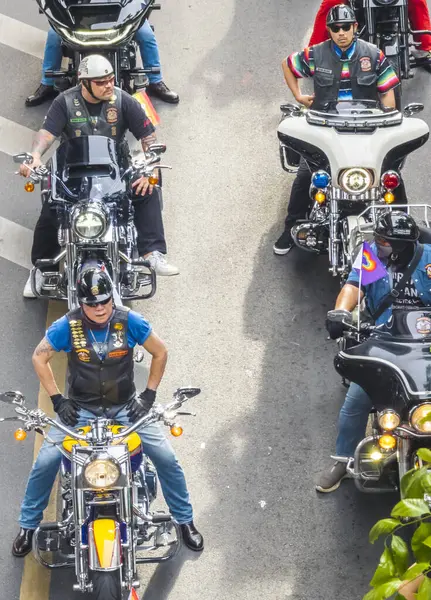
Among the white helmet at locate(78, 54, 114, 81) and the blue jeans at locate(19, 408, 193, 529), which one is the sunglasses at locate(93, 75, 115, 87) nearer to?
the white helmet at locate(78, 54, 114, 81)

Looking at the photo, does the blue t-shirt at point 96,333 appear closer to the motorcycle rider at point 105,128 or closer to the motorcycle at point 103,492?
the motorcycle at point 103,492

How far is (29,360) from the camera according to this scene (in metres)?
12.2

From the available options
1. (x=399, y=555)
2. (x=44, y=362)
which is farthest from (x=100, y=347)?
(x=399, y=555)

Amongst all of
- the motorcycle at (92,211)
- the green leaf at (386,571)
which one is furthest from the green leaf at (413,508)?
the motorcycle at (92,211)

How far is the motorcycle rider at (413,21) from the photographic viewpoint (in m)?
14.5

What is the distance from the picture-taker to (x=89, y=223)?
37.3 feet

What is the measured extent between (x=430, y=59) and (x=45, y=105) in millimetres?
4137

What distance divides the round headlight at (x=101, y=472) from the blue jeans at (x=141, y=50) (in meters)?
6.41

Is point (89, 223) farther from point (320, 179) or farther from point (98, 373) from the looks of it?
point (320, 179)

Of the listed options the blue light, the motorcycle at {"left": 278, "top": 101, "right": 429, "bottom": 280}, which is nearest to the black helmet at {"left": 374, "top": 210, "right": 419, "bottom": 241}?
the motorcycle at {"left": 278, "top": 101, "right": 429, "bottom": 280}

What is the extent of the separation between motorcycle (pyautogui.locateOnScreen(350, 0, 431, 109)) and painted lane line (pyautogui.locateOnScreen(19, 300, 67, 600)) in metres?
4.25

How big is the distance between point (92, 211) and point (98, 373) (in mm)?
1876

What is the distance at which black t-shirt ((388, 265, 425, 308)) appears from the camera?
10461 mm

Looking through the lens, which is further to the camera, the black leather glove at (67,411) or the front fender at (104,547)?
the black leather glove at (67,411)
